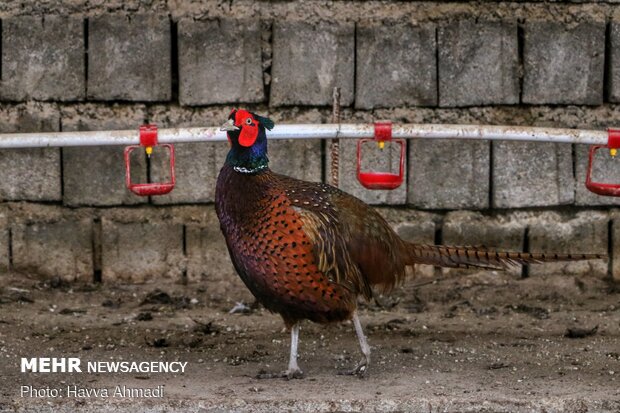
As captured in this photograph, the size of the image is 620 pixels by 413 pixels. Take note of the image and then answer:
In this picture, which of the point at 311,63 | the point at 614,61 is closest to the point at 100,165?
the point at 311,63

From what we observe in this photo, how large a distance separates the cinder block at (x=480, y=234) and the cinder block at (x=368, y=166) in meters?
0.28

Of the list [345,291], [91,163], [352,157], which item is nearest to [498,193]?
[352,157]

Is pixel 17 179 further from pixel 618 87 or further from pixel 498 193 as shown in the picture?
pixel 618 87

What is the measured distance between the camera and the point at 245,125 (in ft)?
15.8

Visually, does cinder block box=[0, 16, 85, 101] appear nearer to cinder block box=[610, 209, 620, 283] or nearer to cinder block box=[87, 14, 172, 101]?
cinder block box=[87, 14, 172, 101]

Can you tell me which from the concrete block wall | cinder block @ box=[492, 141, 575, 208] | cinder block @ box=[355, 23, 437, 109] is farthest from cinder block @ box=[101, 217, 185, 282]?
cinder block @ box=[492, 141, 575, 208]

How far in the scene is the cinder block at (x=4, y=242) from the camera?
608cm

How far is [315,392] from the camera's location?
4.71m

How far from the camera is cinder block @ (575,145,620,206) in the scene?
241 inches

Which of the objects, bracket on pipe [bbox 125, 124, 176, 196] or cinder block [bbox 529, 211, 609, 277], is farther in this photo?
cinder block [bbox 529, 211, 609, 277]

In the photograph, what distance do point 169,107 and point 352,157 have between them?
89 centimetres

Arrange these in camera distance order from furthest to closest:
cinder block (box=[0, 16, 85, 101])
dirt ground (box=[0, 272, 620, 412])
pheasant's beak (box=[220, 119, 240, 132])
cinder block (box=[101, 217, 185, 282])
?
cinder block (box=[101, 217, 185, 282])
cinder block (box=[0, 16, 85, 101])
pheasant's beak (box=[220, 119, 240, 132])
dirt ground (box=[0, 272, 620, 412])

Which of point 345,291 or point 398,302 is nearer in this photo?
point 345,291

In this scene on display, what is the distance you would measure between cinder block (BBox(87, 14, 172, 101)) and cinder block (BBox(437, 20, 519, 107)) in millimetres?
1290
